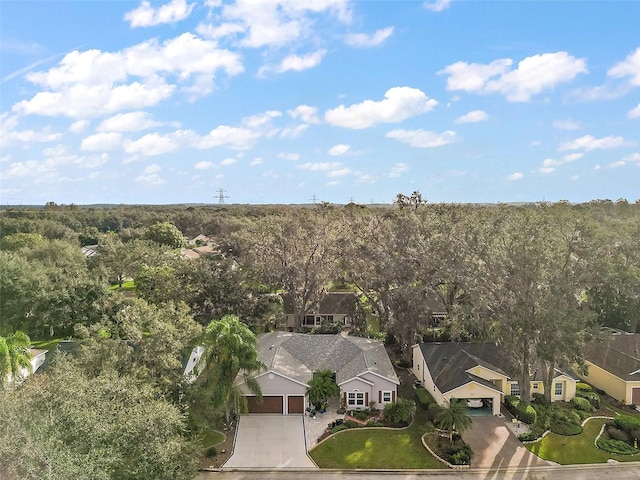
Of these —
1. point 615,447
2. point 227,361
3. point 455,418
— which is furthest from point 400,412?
point 615,447

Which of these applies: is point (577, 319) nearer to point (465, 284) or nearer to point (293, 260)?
point (465, 284)

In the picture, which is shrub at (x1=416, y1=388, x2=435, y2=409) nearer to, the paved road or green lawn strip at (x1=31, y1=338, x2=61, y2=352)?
the paved road

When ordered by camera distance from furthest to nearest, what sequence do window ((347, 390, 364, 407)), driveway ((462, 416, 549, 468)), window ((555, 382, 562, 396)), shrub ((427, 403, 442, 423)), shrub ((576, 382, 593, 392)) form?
shrub ((576, 382, 593, 392)), window ((555, 382, 562, 396)), window ((347, 390, 364, 407)), shrub ((427, 403, 442, 423)), driveway ((462, 416, 549, 468))

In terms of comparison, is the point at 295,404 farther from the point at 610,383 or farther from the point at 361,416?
the point at 610,383

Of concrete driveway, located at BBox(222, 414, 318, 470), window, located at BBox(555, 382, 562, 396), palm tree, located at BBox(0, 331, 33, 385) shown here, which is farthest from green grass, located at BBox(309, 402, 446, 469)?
palm tree, located at BBox(0, 331, 33, 385)

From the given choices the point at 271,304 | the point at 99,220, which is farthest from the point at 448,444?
the point at 99,220

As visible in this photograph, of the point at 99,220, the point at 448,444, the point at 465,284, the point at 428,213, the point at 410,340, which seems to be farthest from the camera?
the point at 99,220
